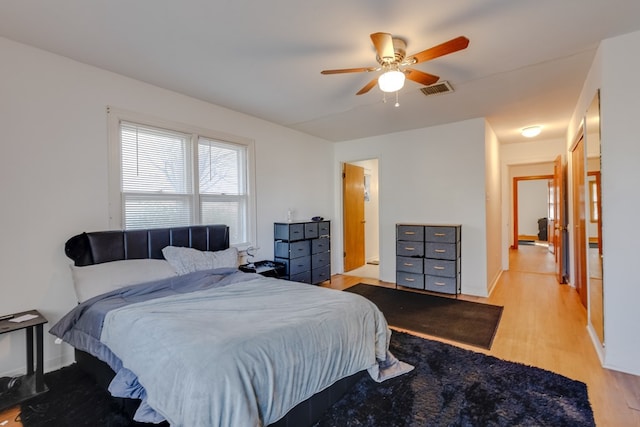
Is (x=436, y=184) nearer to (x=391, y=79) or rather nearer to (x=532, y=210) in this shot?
(x=391, y=79)

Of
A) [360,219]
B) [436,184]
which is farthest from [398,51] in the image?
[360,219]

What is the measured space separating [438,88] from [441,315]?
2.64 metres

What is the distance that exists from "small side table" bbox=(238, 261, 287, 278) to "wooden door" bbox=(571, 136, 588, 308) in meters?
3.64

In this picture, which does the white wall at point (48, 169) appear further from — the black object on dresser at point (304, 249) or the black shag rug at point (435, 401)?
the black object on dresser at point (304, 249)

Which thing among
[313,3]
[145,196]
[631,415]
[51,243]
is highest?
[313,3]

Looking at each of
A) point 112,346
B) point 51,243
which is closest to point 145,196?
point 51,243

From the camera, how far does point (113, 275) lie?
2.42 metres

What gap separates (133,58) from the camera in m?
2.57

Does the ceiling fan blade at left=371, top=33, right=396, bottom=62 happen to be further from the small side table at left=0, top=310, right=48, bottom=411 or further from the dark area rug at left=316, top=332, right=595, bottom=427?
the small side table at left=0, top=310, right=48, bottom=411

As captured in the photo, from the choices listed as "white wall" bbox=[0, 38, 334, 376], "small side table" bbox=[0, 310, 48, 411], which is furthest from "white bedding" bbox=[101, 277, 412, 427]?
"white wall" bbox=[0, 38, 334, 376]

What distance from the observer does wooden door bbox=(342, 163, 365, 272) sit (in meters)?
5.84

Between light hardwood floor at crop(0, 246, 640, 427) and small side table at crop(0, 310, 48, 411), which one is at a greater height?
small side table at crop(0, 310, 48, 411)

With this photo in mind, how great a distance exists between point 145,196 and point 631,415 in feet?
13.9

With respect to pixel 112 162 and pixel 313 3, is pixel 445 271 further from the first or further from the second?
pixel 112 162
